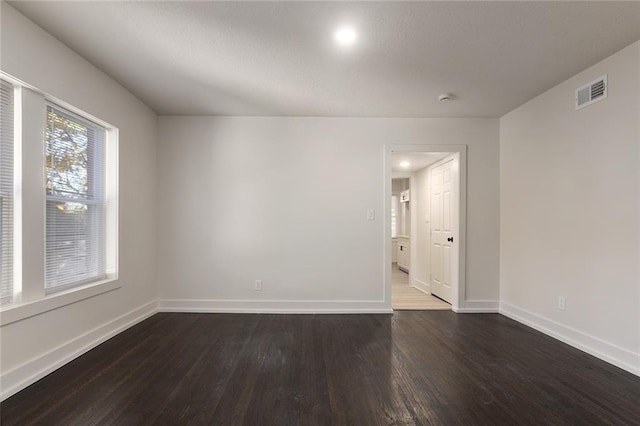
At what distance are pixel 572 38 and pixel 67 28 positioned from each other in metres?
3.71

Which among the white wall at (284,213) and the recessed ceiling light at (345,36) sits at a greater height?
the recessed ceiling light at (345,36)

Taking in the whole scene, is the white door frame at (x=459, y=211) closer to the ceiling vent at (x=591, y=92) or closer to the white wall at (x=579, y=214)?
the white wall at (x=579, y=214)

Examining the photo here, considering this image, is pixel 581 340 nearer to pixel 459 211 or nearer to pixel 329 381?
pixel 459 211

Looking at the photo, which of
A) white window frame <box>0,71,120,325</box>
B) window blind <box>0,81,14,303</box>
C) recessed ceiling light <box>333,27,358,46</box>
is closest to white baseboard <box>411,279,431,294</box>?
recessed ceiling light <box>333,27,358,46</box>

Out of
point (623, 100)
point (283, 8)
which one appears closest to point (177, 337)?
point (283, 8)

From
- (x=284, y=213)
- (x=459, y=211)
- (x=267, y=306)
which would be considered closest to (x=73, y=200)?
(x=284, y=213)

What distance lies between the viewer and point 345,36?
6.81 feet

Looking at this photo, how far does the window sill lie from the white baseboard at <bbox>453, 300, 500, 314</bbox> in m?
3.98

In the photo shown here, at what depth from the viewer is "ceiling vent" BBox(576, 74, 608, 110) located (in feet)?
7.91

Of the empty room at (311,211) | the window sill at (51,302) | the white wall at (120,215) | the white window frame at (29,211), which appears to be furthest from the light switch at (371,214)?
the white window frame at (29,211)

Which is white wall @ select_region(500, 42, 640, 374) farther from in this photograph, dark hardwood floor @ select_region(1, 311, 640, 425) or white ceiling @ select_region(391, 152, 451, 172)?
white ceiling @ select_region(391, 152, 451, 172)

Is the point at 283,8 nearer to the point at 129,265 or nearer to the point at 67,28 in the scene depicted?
the point at 67,28

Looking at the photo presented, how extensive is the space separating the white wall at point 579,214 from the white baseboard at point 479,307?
0.56 ft

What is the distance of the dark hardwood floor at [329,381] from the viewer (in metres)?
1.67
